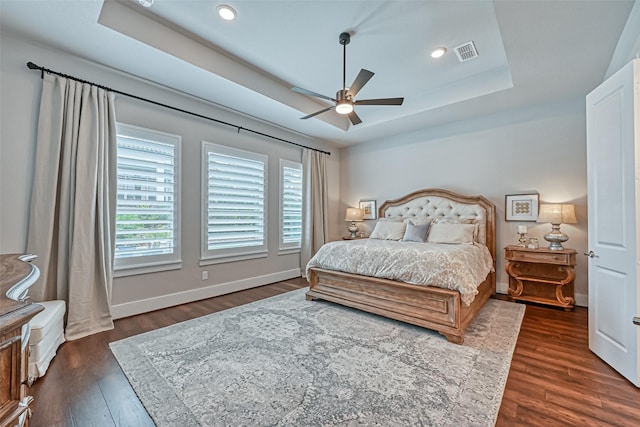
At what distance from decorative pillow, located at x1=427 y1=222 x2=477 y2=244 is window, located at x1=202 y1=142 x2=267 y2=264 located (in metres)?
2.81

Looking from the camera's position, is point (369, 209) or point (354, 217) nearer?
point (354, 217)

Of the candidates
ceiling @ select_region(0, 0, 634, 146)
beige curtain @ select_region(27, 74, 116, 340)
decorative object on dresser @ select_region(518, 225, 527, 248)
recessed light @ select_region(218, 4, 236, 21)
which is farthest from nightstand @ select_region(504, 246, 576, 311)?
beige curtain @ select_region(27, 74, 116, 340)

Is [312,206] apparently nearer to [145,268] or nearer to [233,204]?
[233,204]

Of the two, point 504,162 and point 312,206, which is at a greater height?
point 504,162

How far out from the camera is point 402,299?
306cm

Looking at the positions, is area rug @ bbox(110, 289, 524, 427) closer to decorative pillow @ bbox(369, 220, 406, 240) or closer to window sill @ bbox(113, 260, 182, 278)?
window sill @ bbox(113, 260, 182, 278)

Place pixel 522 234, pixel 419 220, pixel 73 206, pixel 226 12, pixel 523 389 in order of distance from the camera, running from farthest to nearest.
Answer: pixel 419 220 → pixel 522 234 → pixel 73 206 → pixel 226 12 → pixel 523 389

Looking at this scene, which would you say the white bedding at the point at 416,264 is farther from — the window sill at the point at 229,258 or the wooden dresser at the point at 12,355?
the wooden dresser at the point at 12,355

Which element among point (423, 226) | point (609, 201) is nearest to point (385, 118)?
point (423, 226)

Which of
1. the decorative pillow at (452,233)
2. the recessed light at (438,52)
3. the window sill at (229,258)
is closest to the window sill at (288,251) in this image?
the window sill at (229,258)

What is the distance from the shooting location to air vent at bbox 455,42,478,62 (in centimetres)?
307

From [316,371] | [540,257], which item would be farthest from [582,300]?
[316,371]

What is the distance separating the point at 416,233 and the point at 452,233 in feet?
1.70

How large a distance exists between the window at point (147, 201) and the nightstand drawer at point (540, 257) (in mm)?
4656
